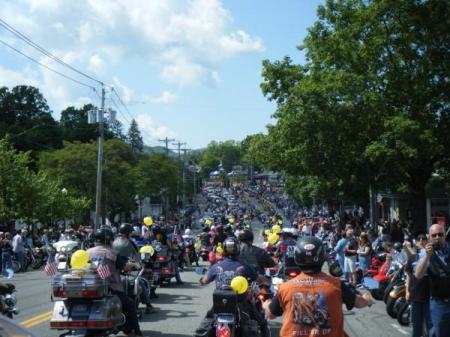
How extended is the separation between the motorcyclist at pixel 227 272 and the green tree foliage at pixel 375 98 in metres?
17.0

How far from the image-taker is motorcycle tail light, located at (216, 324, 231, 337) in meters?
7.33

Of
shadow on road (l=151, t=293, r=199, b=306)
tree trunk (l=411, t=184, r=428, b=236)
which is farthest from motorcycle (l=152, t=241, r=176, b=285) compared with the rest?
tree trunk (l=411, t=184, r=428, b=236)

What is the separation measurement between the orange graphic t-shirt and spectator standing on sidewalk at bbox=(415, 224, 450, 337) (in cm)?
289

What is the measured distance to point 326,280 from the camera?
4.87 m

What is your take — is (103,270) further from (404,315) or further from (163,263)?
(163,263)

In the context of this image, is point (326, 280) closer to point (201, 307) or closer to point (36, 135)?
point (201, 307)

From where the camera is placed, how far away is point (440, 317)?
286 inches

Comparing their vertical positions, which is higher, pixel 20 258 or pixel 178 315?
pixel 20 258

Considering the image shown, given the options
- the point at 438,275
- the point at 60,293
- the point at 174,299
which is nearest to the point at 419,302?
the point at 438,275

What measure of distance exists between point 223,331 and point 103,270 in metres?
2.49

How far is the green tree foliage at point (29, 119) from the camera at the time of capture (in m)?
78.3

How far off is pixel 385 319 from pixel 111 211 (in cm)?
5015

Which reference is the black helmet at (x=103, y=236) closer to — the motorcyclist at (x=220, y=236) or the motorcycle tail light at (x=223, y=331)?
the motorcycle tail light at (x=223, y=331)

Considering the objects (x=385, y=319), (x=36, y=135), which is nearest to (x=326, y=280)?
(x=385, y=319)
